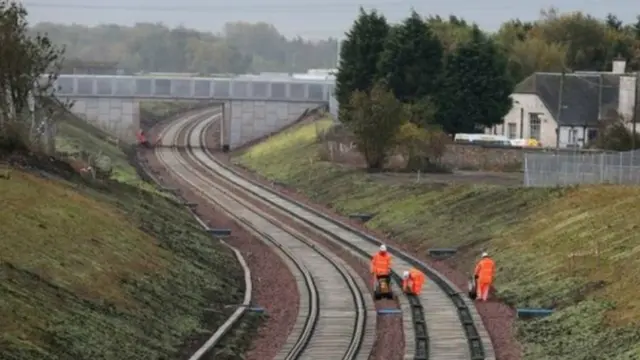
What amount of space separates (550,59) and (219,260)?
84.2 metres

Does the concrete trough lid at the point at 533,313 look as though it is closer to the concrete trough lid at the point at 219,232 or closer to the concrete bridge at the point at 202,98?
the concrete trough lid at the point at 219,232

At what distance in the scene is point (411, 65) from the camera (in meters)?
82.0

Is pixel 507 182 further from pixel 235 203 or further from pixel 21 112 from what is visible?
pixel 21 112

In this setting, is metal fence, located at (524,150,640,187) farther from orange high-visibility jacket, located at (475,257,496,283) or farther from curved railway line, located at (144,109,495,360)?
orange high-visibility jacket, located at (475,257,496,283)

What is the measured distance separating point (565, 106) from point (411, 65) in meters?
15.4

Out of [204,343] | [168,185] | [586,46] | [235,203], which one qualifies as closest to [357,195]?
[235,203]

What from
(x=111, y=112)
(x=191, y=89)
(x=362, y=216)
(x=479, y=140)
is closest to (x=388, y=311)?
(x=362, y=216)

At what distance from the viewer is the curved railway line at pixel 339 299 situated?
2700cm

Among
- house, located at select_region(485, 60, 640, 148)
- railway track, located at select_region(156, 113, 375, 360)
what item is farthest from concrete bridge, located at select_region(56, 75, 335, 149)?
railway track, located at select_region(156, 113, 375, 360)

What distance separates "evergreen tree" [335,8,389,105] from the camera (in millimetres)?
85062

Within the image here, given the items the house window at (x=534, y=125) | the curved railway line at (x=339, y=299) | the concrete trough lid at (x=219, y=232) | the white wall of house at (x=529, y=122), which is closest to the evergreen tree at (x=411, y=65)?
the white wall of house at (x=529, y=122)

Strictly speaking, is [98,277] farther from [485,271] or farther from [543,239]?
[543,239]

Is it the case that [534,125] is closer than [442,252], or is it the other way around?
[442,252]

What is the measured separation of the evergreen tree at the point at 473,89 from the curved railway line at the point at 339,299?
17.2 m
